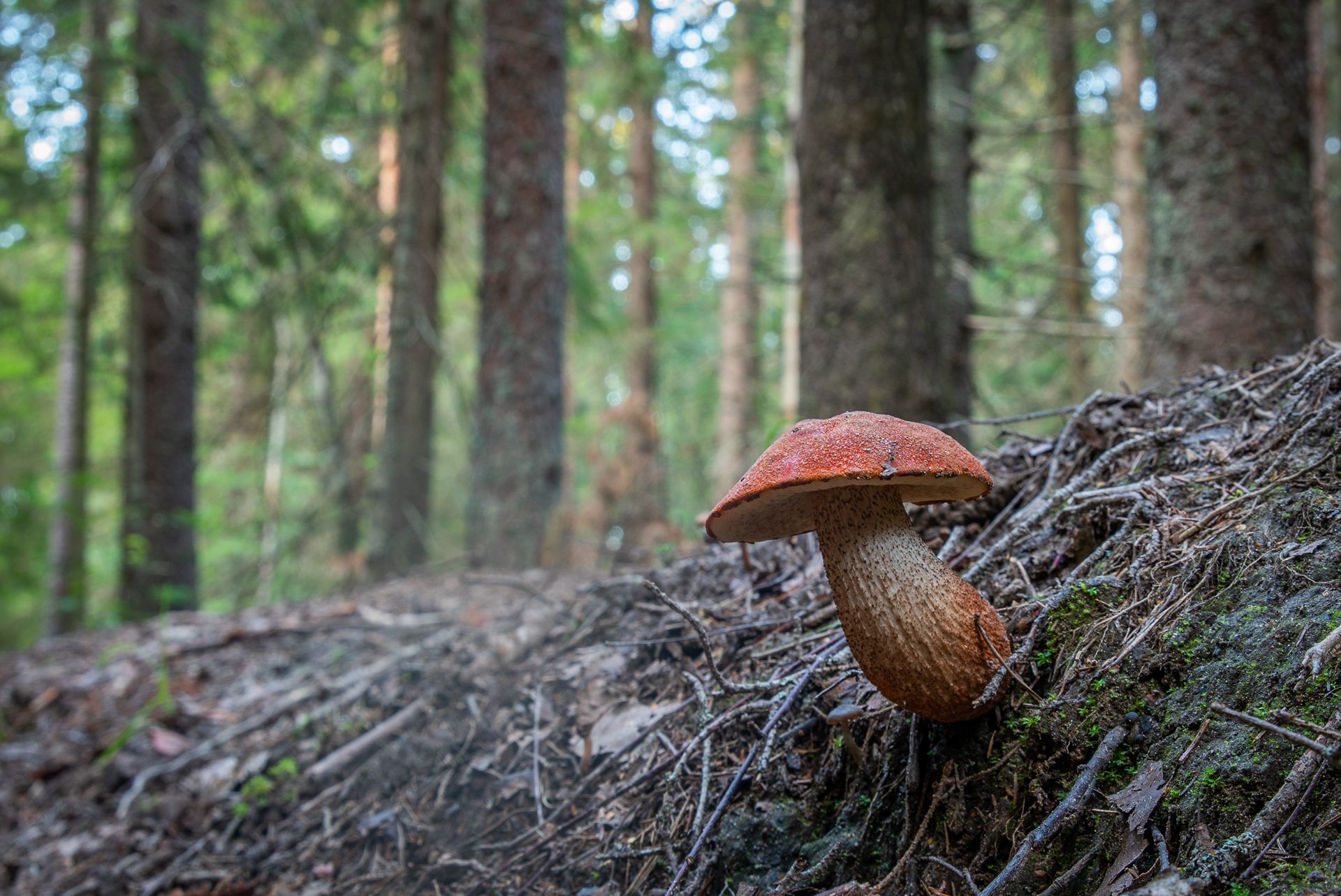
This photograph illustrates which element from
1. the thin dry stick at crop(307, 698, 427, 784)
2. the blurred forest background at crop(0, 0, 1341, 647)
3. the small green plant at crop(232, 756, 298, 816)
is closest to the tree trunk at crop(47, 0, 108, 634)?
the blurred forest background at crop(0, 0, 1341, 647)

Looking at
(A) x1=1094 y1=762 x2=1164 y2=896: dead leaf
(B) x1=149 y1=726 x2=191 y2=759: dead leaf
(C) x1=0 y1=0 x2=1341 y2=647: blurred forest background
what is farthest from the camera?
(C) x1=0 y1=0 x2=1341 y2=647: blurred forest background

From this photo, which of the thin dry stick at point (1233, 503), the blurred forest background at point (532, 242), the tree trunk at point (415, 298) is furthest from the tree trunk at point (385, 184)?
the thin dry stick at point (1233, 503)

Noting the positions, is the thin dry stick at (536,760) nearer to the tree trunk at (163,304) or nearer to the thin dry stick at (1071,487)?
the thin dry stick at (1071,487)

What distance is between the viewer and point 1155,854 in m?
1.19

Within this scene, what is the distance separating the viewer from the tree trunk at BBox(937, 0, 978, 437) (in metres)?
7.12

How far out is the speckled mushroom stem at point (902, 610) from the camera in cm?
144

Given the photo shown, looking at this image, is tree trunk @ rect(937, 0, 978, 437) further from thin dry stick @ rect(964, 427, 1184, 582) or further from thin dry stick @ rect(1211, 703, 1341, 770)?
thin dry stick @ rect(1211, 703, 1341, 770)

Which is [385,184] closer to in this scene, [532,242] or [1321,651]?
[532,242]

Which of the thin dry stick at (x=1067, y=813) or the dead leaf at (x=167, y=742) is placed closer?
the thin dry stick at (x=1067, y=813)

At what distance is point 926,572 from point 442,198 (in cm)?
673

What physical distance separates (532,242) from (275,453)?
10.2m

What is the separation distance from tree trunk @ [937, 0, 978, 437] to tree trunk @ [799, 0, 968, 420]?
2977 millimetres

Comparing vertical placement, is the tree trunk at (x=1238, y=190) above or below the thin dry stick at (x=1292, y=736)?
above

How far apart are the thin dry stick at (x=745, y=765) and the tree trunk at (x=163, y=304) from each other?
24.3 ft
